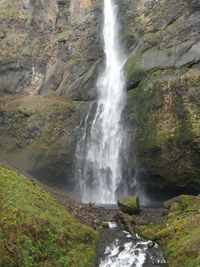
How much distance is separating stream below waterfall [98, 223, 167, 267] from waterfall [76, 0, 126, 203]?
17.3 m

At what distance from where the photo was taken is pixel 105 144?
145ft

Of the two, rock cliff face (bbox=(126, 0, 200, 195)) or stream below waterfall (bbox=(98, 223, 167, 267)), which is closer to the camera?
stream below waterfall (bbox=(98, 223, 167, 267))

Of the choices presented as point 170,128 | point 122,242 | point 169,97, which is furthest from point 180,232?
point 169,97

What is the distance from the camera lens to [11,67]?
2361 inches

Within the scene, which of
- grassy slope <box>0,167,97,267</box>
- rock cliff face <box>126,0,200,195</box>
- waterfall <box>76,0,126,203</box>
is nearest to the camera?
grassy slope <box>0,167,97,267</box>

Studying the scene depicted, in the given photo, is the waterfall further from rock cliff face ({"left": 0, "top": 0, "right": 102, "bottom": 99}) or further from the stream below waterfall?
the stream below waterfall

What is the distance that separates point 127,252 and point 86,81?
31.3 meters

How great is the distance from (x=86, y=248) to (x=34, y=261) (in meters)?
3.55

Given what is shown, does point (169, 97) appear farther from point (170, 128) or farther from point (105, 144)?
point (105, 144)

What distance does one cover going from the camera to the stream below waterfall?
68.3 ft

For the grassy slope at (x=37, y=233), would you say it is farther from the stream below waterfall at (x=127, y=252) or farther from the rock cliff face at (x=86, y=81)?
the rock cliff face at (x=86, y=81)

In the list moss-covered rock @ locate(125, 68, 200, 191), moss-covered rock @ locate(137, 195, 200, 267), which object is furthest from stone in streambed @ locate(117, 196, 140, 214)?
moss-covered rock @ locate(125, 68, 200, 191)

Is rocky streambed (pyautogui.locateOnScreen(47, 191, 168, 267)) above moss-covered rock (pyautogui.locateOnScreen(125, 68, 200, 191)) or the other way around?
the other way around

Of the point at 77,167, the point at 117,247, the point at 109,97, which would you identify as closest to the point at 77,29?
the point at 109,97
